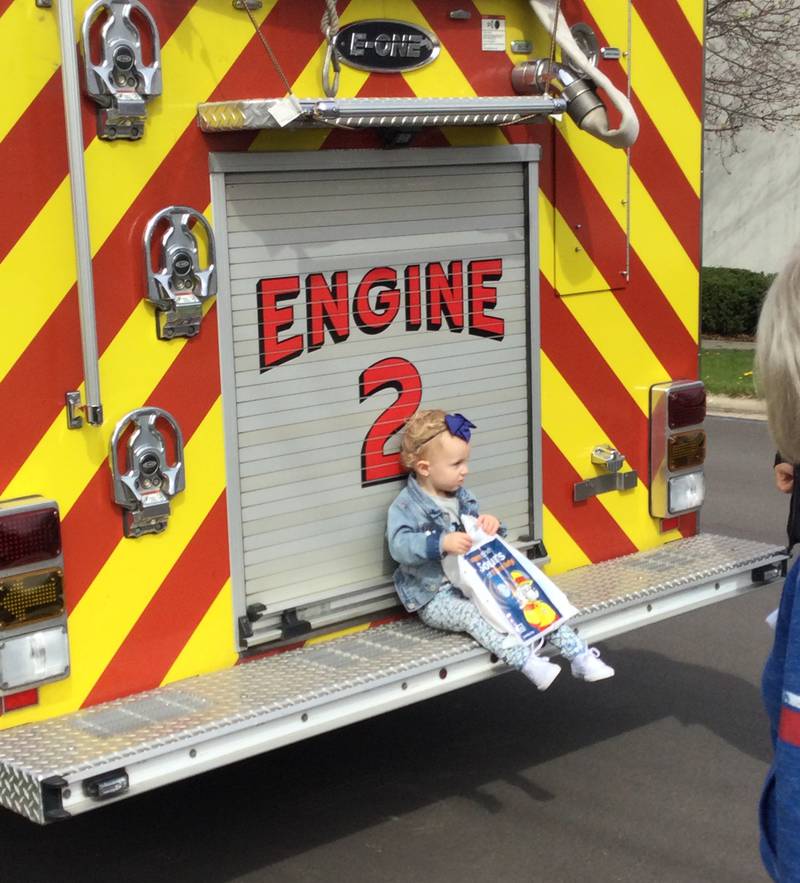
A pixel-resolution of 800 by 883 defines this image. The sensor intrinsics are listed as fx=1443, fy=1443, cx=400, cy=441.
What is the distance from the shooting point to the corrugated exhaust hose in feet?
14.0

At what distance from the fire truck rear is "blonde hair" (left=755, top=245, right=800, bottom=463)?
1.78 m

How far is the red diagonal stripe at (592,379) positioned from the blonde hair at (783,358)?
2.51m

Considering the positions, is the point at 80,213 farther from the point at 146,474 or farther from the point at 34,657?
the point at 34,657

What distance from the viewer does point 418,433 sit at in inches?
160

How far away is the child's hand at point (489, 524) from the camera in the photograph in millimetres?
4148

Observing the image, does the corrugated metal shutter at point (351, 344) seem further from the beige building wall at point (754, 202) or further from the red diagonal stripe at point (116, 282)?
the beige building wall at point (754, 202)

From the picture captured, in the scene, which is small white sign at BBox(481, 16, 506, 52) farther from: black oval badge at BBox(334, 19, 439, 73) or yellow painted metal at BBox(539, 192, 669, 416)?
yellow painted metal at BBox(539, 192, 669, 416)

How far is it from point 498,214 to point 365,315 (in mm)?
577

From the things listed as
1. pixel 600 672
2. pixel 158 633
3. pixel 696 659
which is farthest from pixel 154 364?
pixel 696 659

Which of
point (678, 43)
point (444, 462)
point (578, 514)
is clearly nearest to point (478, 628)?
point (444, 462)

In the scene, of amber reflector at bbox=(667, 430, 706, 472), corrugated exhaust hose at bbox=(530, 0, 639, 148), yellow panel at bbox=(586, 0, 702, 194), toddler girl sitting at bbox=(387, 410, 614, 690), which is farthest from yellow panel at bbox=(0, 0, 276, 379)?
amber reflector at bbox=(667, 430, 706, 472)

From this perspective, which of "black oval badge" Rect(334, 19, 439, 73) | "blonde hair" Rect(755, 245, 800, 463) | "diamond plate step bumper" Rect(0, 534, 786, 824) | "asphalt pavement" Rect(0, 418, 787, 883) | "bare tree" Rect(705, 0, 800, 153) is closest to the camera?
"blonde hair" Rect(755, 245, 800, 463)

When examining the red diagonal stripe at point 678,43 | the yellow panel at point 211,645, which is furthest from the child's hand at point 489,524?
the red diagonal stripe at point 678,43

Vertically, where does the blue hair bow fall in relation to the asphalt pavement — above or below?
above
